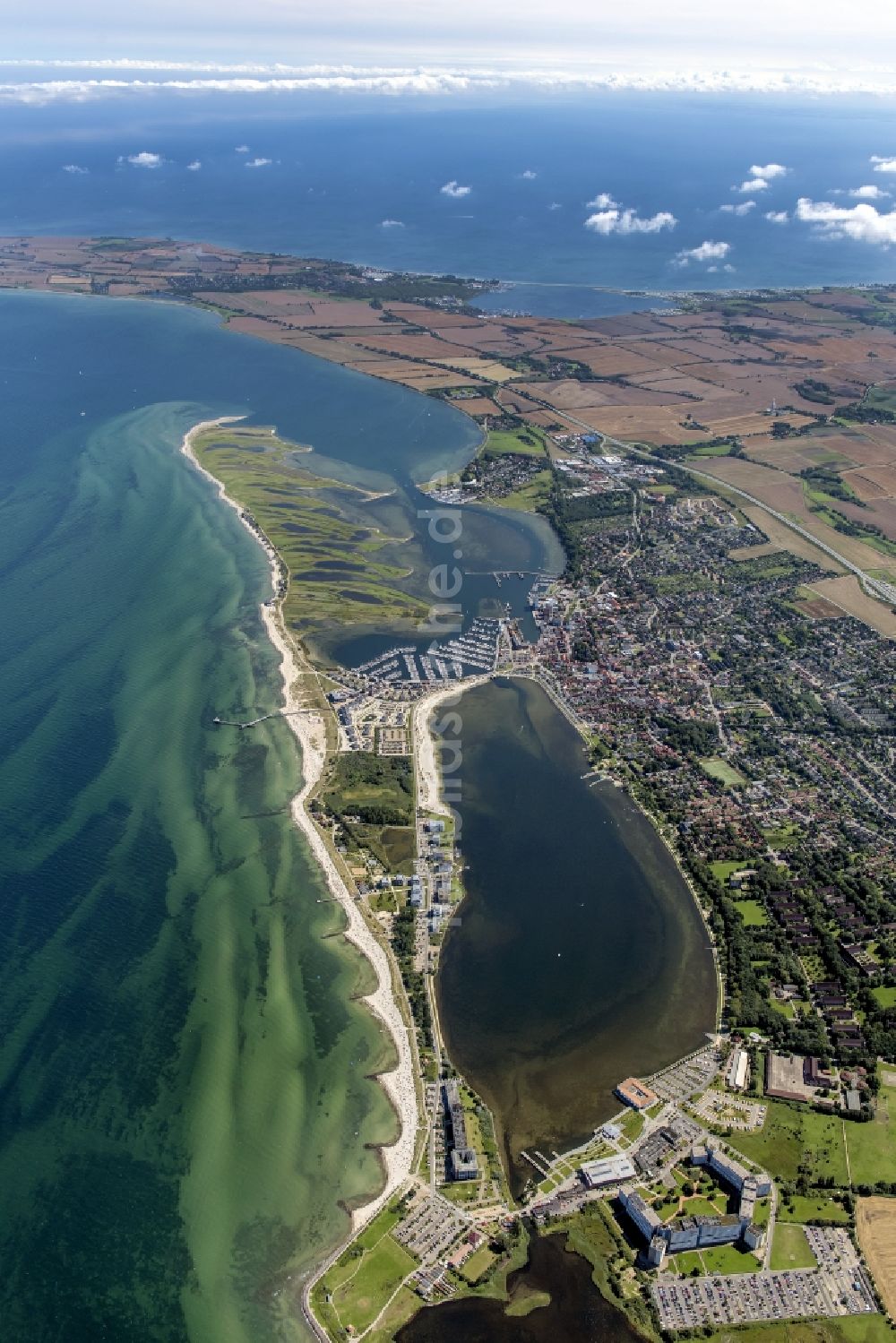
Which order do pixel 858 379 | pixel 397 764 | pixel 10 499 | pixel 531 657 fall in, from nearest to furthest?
pixel 397 764, pixel 531 657, pixel 10 499, pixel 858 379

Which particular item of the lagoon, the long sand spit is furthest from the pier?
the lagoon

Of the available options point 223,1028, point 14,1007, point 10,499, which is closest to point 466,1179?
point 223,1028

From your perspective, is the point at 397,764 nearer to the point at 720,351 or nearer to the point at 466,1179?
the point at 466,1179

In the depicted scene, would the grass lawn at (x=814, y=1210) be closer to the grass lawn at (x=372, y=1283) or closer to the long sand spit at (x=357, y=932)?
the grass lawn at (x=372, y=1283)

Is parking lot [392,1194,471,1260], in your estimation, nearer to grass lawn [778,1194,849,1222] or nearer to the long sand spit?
the long sand spit

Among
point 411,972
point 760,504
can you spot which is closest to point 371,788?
point 411,972

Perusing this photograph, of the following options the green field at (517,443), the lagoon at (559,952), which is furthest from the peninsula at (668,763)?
the lagoon at (559,952)

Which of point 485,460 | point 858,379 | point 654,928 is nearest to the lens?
point 654,928

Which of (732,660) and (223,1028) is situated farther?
(732,660)
